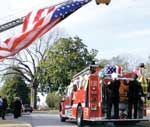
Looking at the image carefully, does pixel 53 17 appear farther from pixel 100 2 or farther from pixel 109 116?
pixel 109 116

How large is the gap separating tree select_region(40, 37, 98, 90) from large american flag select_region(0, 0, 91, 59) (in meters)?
61.6

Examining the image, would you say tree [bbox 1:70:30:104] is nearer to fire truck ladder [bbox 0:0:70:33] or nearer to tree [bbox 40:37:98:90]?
tree [bbox 40:37:98:90]

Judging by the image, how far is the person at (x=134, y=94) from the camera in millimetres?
19641

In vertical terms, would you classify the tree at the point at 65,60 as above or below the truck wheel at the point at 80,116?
above

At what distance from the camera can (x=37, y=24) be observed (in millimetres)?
6500

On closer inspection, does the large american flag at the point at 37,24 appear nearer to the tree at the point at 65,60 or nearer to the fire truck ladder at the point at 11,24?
the fire truck ladder at the point at 11,24

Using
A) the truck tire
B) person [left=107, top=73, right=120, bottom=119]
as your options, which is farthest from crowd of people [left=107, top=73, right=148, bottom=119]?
the truck tire

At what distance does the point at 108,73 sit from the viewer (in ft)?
66.2

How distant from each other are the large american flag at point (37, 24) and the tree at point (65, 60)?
61.6m

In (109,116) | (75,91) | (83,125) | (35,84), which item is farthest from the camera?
(35,84)

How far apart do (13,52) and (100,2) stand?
7.16ft

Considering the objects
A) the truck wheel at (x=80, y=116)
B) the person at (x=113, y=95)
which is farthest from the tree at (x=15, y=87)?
the person at (x=113, y=95)

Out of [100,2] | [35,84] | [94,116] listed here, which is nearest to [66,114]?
[94,116]

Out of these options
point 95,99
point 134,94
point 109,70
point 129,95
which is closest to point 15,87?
point 95,99
